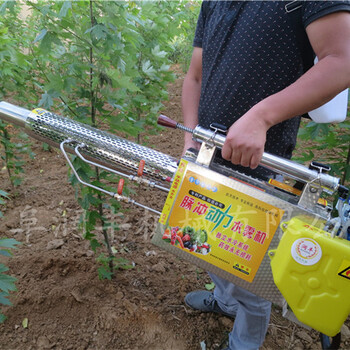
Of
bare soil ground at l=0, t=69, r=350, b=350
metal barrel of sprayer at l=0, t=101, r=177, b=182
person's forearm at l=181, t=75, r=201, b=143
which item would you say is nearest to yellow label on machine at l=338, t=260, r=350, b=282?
metal barrel of sprayer at l=0, t=101, r=177, b=182

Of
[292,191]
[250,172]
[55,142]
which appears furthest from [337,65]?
[55,142]

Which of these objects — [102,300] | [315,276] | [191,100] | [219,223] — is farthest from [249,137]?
[102,300]

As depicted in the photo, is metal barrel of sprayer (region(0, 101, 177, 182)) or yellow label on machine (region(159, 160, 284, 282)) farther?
metal barrel of sprayer (region(0, 101, 177, 182))

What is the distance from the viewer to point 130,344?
1.69m

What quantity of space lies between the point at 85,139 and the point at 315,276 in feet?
3.05

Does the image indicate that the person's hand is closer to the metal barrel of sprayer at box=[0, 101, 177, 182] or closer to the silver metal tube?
the silver metal tube

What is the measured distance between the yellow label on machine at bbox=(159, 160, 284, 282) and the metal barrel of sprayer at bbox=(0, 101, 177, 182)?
0.19m

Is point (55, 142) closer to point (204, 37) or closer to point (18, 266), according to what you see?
point (204, 37)

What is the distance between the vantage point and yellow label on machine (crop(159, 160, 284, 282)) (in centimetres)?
94

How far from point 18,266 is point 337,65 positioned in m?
2.23

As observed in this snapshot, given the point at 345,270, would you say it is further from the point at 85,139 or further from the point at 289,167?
the point at 85,139

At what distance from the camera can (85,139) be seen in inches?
46.7

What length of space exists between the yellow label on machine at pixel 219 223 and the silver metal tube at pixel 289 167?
127 millimetres

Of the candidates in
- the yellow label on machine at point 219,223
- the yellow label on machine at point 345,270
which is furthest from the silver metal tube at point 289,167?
the yellow label on machine at point 345,270
